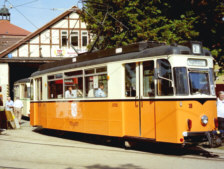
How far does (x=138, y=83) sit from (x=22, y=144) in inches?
174

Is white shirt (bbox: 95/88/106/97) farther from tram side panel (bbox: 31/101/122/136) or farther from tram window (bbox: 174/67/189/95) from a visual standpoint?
tram window (bbox: 174/67/189/95)

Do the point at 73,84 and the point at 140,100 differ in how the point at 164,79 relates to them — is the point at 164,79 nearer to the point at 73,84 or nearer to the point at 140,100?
the point at 140,100

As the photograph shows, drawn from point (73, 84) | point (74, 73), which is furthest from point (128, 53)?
point (73, 84)

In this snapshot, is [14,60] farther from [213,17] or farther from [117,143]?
[117,143]

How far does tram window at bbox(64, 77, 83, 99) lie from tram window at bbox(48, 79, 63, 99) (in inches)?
16.2

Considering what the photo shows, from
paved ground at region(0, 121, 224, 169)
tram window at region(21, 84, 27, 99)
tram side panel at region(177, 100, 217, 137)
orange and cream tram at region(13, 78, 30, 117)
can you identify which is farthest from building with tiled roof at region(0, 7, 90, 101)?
tram side panel at region(177, 100, 217, 137)

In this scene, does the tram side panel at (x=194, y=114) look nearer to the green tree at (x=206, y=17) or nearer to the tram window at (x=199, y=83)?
the tram window at (x=199, y=83)

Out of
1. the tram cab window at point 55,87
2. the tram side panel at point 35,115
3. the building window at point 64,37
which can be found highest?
the building window at point 64,37

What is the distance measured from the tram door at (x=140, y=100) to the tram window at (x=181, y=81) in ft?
2.34

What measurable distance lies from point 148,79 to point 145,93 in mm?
371

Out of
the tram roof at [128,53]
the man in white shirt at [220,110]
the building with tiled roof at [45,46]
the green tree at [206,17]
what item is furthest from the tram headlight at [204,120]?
the building with tiled roof at [45,46]

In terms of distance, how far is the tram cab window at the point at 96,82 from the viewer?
10094mm

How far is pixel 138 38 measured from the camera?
15617 mm

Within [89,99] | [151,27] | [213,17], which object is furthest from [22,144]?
[213,17]
